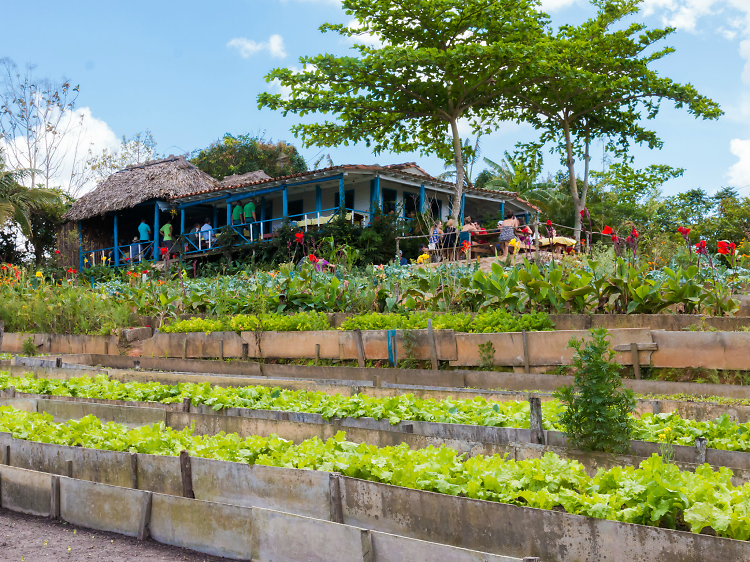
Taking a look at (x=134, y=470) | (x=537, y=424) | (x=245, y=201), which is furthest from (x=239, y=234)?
(x=537, y=424)

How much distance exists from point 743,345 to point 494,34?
16.1 m

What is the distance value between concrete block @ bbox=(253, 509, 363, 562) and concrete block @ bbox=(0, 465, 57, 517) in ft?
6.13

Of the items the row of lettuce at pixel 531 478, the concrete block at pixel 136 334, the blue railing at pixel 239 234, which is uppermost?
the blue railing at pixel 239 234

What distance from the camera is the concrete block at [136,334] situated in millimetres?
12109

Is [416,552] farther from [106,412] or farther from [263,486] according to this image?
[106,412]

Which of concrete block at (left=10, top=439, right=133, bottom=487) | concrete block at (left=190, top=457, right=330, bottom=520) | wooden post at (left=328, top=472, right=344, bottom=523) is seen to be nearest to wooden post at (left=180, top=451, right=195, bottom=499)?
concrete block at (left=190, top=457, right=330, bottom=520)

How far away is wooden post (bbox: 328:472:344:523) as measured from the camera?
3.74 meters

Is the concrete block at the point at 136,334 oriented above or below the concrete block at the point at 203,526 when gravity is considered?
above

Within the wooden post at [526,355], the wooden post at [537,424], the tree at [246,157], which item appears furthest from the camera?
the tree at [246,157]

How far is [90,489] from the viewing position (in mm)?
4316

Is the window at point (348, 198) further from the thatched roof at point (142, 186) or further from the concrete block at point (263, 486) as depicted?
the concrete block at point (263, 486)

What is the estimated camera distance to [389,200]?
2334 cm

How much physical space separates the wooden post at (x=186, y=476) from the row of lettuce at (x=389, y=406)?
63.4 inches

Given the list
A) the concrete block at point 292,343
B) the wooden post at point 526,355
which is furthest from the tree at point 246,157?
the wooden post at point 526,355
